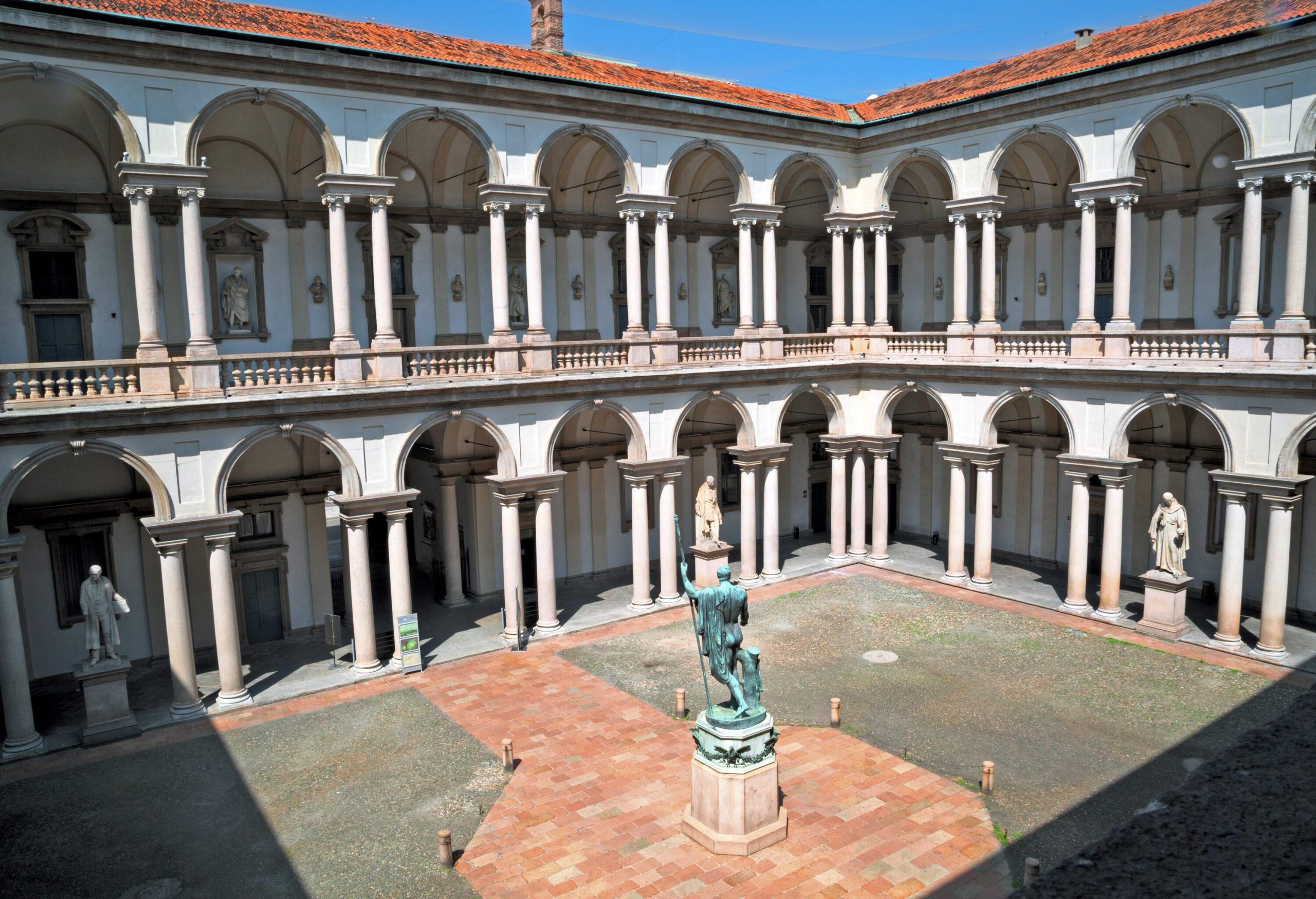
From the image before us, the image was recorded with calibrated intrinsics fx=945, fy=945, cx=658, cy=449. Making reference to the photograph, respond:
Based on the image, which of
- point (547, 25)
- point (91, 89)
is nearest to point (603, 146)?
point (547, 25)

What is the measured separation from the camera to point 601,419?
28.9 meters

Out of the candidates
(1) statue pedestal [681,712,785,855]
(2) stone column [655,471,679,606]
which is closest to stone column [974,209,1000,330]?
(2) stone column [655,471,679,606]

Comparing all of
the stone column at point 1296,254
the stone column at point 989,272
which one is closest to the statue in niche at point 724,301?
the stone column at point 989,272

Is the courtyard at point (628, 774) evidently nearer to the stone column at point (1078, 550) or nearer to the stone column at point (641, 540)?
the stone column at point (1078, 550)

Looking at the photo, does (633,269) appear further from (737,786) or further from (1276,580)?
(1276,580)

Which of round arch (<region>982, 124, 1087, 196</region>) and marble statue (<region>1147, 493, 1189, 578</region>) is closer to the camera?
marble statue (<region>1147, 493, 1189, 578</region>)

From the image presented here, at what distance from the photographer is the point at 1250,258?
21.2 meters

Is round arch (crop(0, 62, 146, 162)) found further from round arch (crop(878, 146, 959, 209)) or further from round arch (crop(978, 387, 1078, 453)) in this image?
round arch (crop(978, 387, 1078, 453))

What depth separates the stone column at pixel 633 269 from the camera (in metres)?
24.7

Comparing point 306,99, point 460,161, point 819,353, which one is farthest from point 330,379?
point 819,353

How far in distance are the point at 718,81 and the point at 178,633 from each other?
885 inches

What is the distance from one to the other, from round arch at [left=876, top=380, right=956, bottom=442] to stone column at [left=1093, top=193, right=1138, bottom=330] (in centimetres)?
519

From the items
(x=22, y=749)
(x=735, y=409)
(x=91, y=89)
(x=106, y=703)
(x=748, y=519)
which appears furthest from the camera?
(x=748, y=519)

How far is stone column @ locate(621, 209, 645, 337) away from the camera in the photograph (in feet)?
81.1
